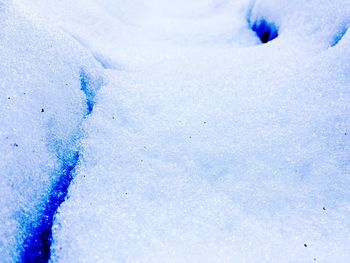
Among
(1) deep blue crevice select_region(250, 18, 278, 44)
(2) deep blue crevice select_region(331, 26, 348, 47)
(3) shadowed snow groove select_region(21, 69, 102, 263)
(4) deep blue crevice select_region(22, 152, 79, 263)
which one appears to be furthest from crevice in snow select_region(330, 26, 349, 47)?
(4) deep blue crevice select_region(22, 152, 79, 263)

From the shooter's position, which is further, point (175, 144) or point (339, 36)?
point (339, 36)

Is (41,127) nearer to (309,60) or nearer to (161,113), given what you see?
(161,113)

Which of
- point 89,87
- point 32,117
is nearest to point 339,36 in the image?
point 89,87

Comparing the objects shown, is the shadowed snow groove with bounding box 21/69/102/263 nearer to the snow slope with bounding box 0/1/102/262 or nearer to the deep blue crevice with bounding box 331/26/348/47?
the snow slope with bounding box 0/1/102/262

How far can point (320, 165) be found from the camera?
1.60 metres

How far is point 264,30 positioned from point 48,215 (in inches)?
104

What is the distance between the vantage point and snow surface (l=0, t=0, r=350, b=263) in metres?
1.33

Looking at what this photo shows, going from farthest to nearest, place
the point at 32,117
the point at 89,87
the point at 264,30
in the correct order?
1. the point at 264,30
2. the point at 89,87
3. the point at 32,117

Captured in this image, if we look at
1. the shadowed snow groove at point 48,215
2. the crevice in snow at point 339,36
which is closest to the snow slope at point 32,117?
the shadowed snow groove at point 48,215

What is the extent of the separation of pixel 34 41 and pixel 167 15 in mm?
2261

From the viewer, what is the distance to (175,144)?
1759 millimetres

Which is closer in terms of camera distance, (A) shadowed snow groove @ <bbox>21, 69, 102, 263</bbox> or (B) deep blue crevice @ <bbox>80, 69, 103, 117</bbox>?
(A) shadowed snow groove @ <bbox>21, 69, 102, 263</bbox>

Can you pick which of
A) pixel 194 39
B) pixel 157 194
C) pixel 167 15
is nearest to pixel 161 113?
pixel 157 194

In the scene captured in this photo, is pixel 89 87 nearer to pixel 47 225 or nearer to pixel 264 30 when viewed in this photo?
pixel 47 225
